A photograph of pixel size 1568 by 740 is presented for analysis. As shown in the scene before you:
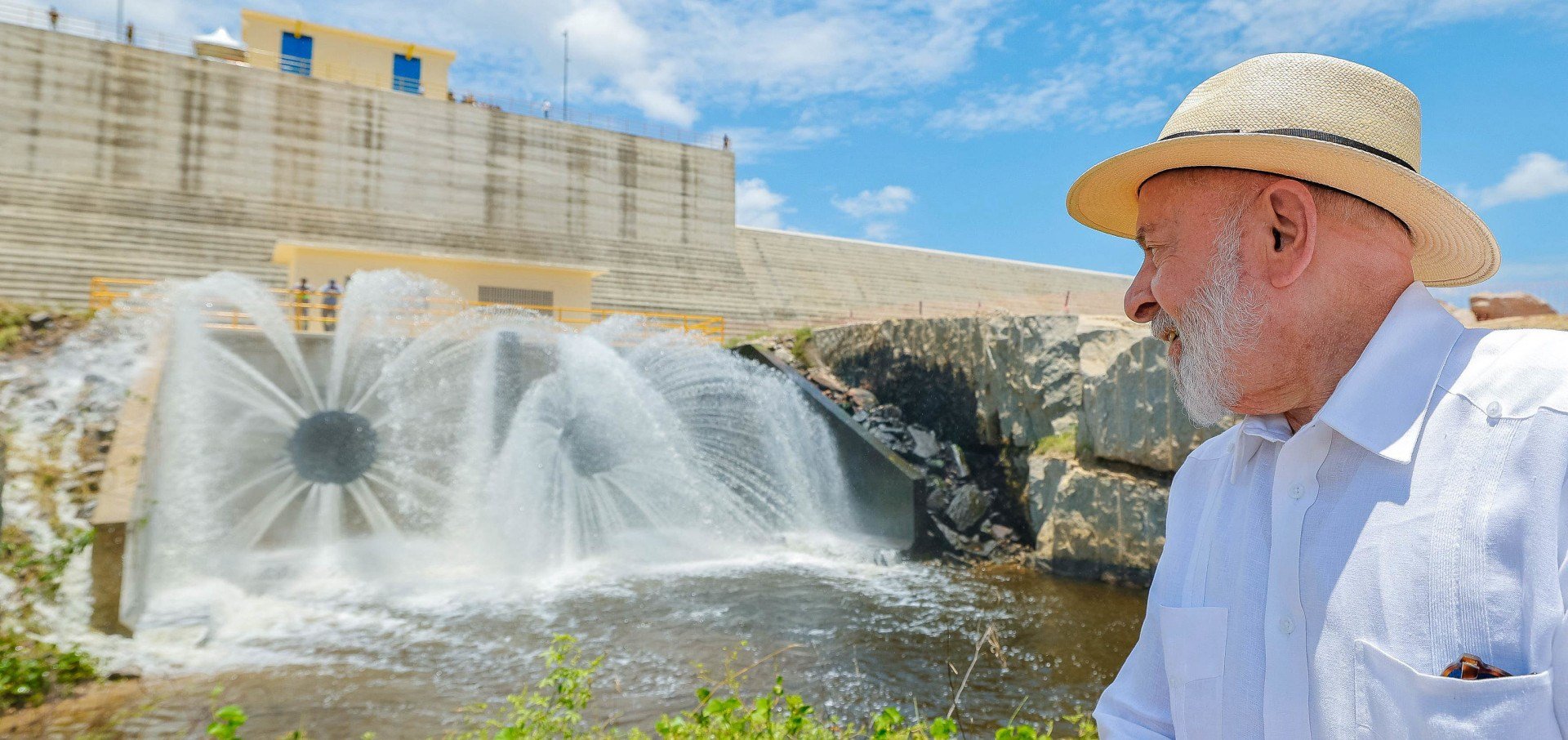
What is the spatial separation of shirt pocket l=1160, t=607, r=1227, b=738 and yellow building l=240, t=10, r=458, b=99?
1416 inches

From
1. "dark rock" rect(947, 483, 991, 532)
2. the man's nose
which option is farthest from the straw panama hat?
"dark rock" rect(947, 483, 991, 532)

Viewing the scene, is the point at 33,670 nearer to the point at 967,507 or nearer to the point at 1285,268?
the point at 1285,268

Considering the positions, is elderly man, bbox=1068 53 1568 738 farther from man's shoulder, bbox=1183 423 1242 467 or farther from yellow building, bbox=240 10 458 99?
yellow building, bbox=240 10 458 99

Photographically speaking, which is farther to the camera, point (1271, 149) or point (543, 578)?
point (543, 578)

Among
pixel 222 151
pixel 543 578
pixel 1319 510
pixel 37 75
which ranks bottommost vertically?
pixel 543 578

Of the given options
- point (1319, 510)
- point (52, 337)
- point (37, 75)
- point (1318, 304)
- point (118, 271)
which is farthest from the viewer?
point (37, 75)

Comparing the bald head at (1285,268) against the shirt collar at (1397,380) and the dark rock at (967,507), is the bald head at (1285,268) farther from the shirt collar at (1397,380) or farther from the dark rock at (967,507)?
the dark rock at (967,507)

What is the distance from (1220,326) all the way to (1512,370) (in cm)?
43

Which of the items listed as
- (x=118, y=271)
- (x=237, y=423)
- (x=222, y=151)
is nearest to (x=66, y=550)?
(x=237, y=423)

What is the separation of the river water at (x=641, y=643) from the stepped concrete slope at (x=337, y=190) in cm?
1172

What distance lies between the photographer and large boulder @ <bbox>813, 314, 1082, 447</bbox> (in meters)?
14.3

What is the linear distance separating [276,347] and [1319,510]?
52.1 feet

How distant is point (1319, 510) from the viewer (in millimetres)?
1318

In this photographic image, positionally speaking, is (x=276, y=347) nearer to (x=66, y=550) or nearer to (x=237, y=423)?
(x=237, y=423)
